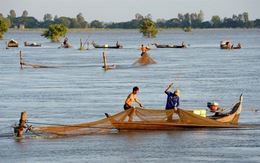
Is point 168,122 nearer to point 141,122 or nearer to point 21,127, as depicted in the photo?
point 141,122

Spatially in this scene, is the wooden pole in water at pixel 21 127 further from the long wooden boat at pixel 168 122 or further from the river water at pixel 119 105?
the long wooden boat at pixel 168 122

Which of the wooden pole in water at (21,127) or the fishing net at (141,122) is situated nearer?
the wooden pole in water at (21,127)

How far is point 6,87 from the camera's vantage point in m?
47.7

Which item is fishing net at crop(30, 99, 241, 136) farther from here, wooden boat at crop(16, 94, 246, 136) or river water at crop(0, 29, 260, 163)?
river water at crop(0, 29, 260, 163)

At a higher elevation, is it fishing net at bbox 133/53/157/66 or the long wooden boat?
the long wooden boat

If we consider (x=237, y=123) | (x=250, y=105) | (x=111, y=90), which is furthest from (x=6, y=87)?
(x=237, y=123)

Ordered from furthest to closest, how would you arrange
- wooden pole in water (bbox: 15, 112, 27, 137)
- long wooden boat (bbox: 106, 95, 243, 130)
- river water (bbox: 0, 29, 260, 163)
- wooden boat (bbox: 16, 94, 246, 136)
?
1. long wooden boat (bbox: 106, 95, 243, 130)
2. wooden boat (bbox: 16, 94, 246, 136)
3. wooden pole in water (bbox: 15, 112, 27, 137)
4. river water (bbox: 0, 29, 260, 163)

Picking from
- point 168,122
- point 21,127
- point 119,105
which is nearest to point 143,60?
point 119,105

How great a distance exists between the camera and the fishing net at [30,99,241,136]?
2694cm

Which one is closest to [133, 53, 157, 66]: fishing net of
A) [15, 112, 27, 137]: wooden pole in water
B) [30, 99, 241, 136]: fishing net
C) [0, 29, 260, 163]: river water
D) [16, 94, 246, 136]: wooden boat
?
[0, 29, 260, 163]: river water

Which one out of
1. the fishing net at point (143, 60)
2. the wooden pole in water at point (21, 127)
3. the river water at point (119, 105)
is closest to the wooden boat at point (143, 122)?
the river water at point (119, 105)

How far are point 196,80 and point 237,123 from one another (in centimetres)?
2254

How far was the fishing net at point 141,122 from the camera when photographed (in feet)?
88.4

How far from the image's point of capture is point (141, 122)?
27531mm
